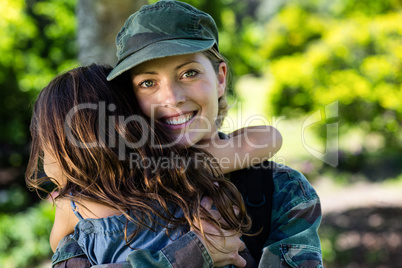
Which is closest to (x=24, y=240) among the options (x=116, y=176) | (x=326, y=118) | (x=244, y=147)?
(x=116, y=176)

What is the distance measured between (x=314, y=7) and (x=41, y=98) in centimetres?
2606

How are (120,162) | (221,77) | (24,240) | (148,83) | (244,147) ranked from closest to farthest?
(120,162), (148,83), (244,147), (221,77), (24,240)

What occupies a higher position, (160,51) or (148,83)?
(160,51)

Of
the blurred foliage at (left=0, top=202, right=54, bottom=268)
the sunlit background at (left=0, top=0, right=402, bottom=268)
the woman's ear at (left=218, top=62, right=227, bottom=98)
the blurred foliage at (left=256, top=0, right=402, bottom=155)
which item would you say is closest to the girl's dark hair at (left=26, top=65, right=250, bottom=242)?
the woman's ear at (left=218, top=62, right=227, bottom=98)

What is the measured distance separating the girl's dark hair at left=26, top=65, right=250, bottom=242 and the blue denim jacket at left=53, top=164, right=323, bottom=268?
111 mm

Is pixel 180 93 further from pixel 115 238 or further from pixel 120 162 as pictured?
pixel 115 238

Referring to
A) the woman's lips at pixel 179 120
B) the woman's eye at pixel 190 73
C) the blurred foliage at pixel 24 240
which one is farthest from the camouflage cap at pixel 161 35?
the blurred foliage at pixel 24 240

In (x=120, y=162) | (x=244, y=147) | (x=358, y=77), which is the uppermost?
(x=120, y=162)

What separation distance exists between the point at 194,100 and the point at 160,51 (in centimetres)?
27

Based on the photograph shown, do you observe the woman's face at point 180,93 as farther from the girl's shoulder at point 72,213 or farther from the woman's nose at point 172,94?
the girl's shoulder at point 72,213

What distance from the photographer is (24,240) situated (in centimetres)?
556

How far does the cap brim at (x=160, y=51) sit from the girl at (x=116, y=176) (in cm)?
12

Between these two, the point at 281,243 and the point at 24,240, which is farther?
the point at 24,240

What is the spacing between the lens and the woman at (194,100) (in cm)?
157
